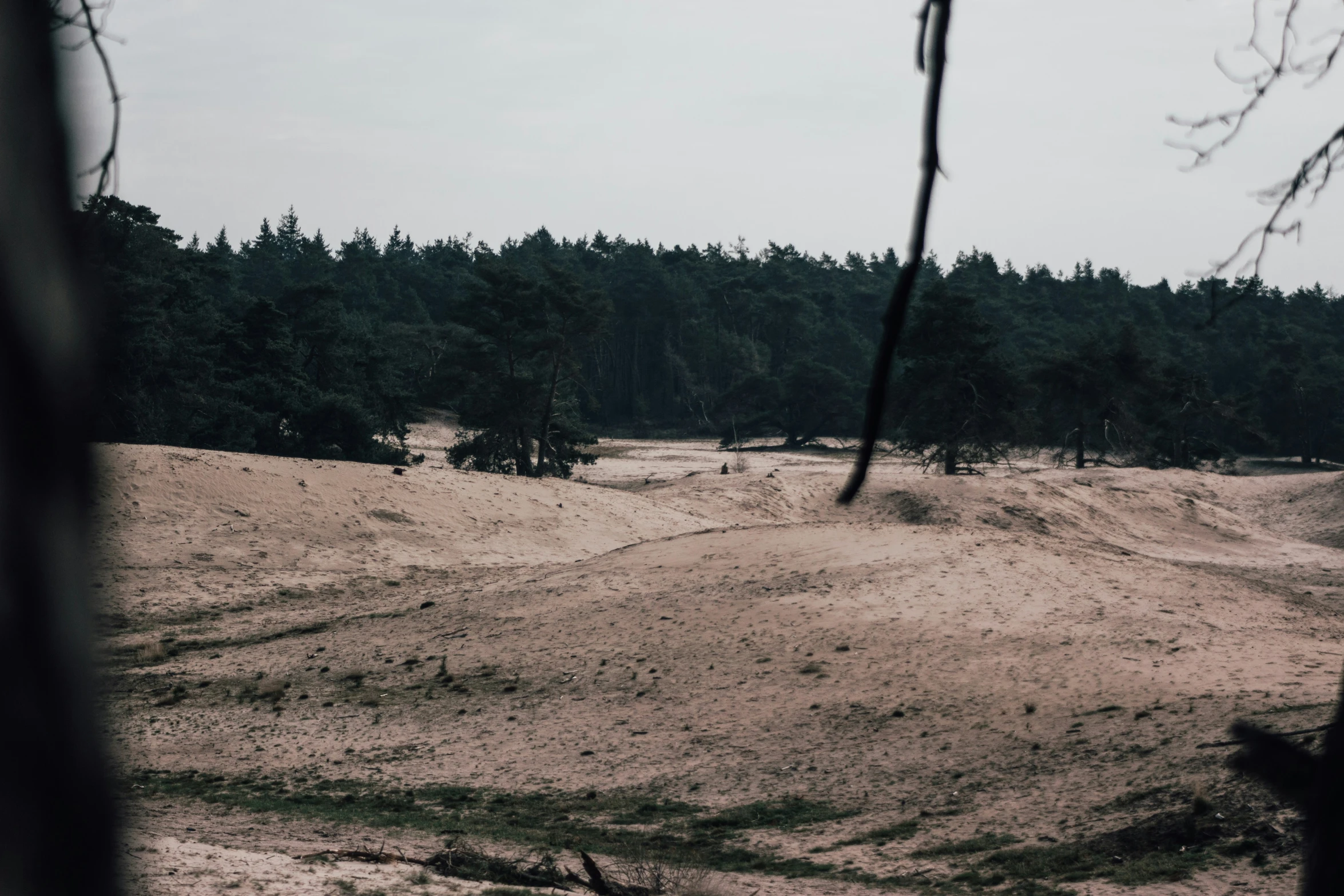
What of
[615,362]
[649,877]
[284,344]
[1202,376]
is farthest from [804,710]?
[615,362]

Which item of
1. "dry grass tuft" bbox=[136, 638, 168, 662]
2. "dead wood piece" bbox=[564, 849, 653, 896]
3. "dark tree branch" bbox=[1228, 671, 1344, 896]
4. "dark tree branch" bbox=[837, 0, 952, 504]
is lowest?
"dry grass tuft" bbox=[136, 638, 168, 662]

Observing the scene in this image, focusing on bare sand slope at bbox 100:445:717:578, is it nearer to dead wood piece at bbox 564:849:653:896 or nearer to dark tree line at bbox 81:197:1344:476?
dark tree line at bbox 81:197:1344:476

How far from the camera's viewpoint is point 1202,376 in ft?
139

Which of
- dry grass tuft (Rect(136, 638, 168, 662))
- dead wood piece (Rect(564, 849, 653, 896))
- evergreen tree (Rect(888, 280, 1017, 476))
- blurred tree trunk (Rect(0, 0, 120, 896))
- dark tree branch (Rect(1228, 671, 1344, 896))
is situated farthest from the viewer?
evergreen tree (Rect(888, 280, 1017, 476))

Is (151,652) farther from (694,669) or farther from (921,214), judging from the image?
(921,214)

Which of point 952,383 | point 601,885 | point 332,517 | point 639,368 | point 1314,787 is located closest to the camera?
point 1314,787

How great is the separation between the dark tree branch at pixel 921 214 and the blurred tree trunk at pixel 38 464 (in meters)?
1.58

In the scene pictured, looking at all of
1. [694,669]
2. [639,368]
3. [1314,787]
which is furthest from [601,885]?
[639,368]

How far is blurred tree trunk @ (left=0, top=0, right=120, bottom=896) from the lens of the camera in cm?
208

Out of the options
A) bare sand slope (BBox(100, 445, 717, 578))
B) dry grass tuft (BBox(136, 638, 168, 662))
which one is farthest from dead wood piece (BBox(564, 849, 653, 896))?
bare sand slope (BBox(100, 445, 717, 578))

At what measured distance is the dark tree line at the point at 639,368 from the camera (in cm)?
3378

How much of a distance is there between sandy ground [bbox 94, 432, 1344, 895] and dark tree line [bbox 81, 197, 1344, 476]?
4.15 meters

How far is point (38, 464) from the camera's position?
209 centimetres

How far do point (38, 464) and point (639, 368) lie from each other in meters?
75.6
